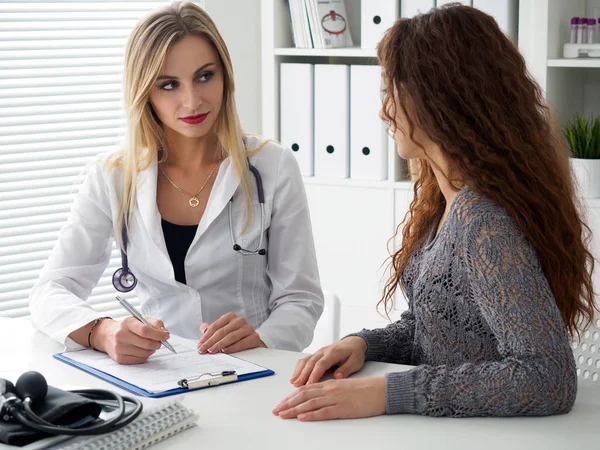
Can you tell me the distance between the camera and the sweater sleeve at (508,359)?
4.36ft

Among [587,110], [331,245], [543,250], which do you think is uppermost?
[587,110]

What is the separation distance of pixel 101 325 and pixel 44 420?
0.54m

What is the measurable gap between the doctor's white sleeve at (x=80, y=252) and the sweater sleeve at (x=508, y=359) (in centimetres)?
89

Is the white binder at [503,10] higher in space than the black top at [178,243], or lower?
higher

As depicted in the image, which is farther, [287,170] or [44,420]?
[287,170]

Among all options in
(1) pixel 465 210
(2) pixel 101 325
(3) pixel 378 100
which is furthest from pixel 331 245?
(1) pixel 465 210

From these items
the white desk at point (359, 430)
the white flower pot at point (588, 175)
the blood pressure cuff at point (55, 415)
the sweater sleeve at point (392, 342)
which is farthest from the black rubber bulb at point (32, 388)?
the white flower pot at point (588, 175)

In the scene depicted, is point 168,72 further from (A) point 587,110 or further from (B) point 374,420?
(A) point 587,110

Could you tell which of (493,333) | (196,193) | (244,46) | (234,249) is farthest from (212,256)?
(244,46)

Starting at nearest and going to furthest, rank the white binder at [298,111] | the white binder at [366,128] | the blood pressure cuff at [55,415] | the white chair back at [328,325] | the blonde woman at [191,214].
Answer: the blood pressure cuff at [55,415] < the blonde woman at [191,214] < the white chair back at [328,325] < the white binder at [366,128] < the white binder at [298,111]

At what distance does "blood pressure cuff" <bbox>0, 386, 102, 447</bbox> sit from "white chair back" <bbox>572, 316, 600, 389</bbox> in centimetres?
97

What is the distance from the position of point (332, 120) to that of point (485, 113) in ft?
5.80

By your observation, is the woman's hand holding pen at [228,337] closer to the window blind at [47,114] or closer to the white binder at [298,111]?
the window blind at [47,114]

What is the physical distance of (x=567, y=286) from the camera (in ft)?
4.79
